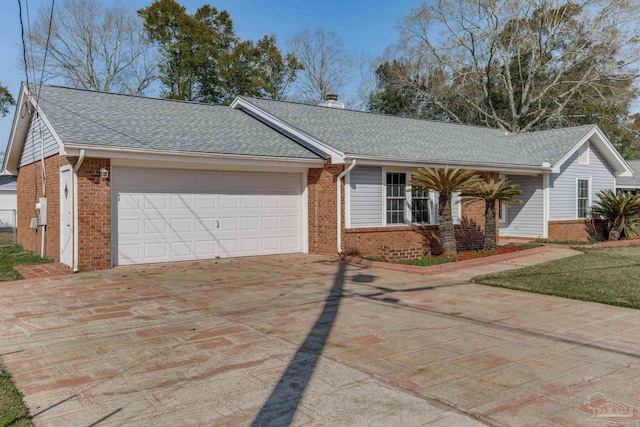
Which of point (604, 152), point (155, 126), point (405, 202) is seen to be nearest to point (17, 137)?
point (155, 126)

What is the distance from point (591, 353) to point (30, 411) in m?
5.41

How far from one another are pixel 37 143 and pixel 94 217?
5127 millimetres

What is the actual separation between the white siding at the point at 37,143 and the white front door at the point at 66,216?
2.71ft

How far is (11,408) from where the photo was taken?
12.5 ft

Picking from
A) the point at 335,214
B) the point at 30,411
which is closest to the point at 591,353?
the point at 30,411

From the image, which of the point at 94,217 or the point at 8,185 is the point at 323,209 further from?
the point at 8,185

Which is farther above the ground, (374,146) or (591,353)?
(374,146)

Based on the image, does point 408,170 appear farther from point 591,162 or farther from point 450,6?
point 450,6

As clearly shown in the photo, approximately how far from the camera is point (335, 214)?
13289 mm

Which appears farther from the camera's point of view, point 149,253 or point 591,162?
point 591,162

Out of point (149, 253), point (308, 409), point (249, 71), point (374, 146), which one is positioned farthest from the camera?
point (249, 71)

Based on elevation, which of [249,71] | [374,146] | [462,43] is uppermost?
[462,43]

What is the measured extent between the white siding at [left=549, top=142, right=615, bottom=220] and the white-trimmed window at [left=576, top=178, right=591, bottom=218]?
0.77 ft

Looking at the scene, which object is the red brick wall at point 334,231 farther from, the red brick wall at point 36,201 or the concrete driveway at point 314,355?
the red brick wall at point 36,201
